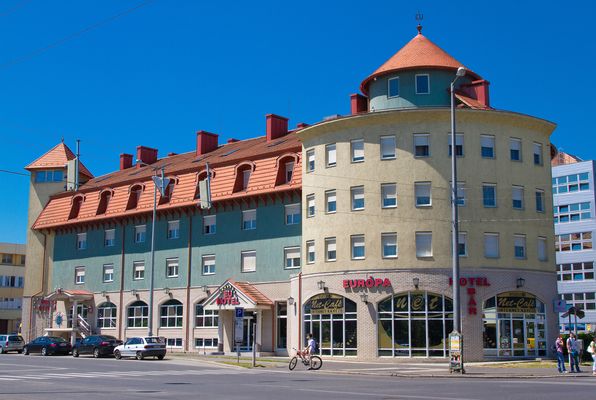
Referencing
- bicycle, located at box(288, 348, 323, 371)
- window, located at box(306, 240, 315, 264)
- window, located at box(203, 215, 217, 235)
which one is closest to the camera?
bicycle, located at box(288, 348, 323, 371)

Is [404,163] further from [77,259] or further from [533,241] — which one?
[77,259]

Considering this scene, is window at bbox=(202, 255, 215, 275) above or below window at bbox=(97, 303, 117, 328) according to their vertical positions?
above

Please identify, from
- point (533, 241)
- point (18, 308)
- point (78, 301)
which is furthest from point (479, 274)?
point (18, 308)

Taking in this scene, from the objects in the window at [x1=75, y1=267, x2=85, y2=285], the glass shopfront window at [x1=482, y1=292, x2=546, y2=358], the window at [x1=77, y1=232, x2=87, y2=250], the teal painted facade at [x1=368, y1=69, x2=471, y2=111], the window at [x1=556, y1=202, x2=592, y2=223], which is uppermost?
the teal painted facade at [x1=368, y1=69, x2=471, y2=111]

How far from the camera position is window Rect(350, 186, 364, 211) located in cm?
4216

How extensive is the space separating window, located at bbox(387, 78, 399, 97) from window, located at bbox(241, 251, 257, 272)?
1309 centimetres

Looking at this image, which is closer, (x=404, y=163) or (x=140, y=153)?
(x=404, y=163)

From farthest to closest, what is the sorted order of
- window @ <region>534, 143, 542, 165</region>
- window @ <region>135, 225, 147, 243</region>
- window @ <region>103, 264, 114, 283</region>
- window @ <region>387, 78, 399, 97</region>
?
window @ <region>103, 264, 114, 283</region> < window @ <region>135, 225, 147, 243</region> < window @ <region>387, 78, 399, 97</region> < window @ <region>534, 143, 542, 165</region>

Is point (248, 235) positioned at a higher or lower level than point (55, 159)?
lower

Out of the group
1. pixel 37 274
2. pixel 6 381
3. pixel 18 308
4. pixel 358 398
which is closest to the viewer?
pixel 358 398

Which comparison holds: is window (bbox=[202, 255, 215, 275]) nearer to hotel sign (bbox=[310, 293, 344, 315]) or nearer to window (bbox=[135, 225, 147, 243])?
window (bbox=[135, 225, 147, 243])

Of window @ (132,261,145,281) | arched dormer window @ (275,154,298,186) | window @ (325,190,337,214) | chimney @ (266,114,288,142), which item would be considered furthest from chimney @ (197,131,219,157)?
window @ (325,190,337,214)

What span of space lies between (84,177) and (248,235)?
82.2ft

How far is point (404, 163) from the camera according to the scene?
4116 cm
